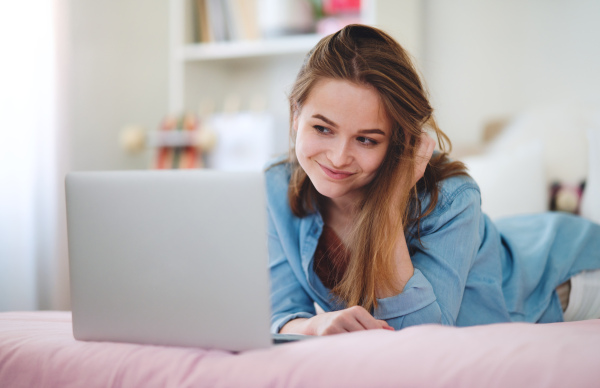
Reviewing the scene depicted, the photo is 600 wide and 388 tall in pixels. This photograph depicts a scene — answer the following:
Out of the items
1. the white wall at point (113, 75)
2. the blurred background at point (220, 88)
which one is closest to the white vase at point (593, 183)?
the blurred background at point (220, 88)

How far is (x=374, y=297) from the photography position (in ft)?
3.34

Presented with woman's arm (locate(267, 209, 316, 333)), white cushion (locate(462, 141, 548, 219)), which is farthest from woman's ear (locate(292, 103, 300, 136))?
white cushion (locate(462, 141, 548, 219))

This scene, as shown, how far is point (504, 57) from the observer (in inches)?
84.0


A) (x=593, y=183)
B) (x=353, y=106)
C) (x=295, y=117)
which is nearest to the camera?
(x=353, y=106)

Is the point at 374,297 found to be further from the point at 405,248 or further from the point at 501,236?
the point at 501,236

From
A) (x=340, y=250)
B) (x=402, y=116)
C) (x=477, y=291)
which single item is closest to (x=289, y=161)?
(x=340, y=250)

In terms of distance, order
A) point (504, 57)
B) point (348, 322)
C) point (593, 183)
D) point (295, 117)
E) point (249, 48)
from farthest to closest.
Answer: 1. point (249, 48)
2. point (504, 57)
3. point (593, 183)
4. point (295, 117)
5. point (348, 322)

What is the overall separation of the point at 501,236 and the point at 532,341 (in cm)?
67

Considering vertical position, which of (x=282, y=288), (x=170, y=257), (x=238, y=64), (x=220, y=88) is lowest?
(x=282, y=288)

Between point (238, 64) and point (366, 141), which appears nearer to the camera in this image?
point (366, 141)

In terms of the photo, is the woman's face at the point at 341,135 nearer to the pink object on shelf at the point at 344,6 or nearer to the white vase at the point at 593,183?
the white vase at the point at 593,183

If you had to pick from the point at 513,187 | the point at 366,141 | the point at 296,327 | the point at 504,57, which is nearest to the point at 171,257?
the point at 296,327

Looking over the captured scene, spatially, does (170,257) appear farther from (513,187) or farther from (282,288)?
(513,187)

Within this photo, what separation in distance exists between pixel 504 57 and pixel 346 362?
181cm
